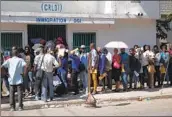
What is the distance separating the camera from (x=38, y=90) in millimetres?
13391

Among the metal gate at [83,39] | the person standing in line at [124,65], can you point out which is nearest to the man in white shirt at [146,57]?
the person standing in line at [124,65]

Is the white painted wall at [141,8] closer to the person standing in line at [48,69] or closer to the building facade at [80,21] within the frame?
the building facade at [80,21]

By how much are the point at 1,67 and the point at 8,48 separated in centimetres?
346

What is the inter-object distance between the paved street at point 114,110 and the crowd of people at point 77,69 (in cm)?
76

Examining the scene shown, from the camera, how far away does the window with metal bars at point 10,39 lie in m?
15.8

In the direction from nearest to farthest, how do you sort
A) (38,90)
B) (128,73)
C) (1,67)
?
(1,67)
(38,90)
(128,73)

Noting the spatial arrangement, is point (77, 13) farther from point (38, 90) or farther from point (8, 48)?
point (38, 90)

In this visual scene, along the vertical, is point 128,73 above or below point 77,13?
below

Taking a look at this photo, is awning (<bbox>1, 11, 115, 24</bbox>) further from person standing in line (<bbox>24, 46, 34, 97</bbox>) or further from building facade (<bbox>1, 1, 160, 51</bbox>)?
person standing in line (<bbox>24, 46, 34, 97</bbox>)

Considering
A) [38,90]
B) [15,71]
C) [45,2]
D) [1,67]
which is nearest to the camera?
[15,71]

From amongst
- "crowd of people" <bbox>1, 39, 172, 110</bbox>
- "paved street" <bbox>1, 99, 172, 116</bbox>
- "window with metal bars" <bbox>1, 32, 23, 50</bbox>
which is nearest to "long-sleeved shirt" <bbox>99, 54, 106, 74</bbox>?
"crowd of people" <bbox>1, 39, 172, 110</bbox>

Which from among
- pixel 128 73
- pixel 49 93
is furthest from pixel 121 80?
pixel 49 93

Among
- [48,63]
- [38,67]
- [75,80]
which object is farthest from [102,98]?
[38,67]

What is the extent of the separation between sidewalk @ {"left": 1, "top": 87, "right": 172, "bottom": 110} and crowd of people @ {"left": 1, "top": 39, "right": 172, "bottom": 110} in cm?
35
